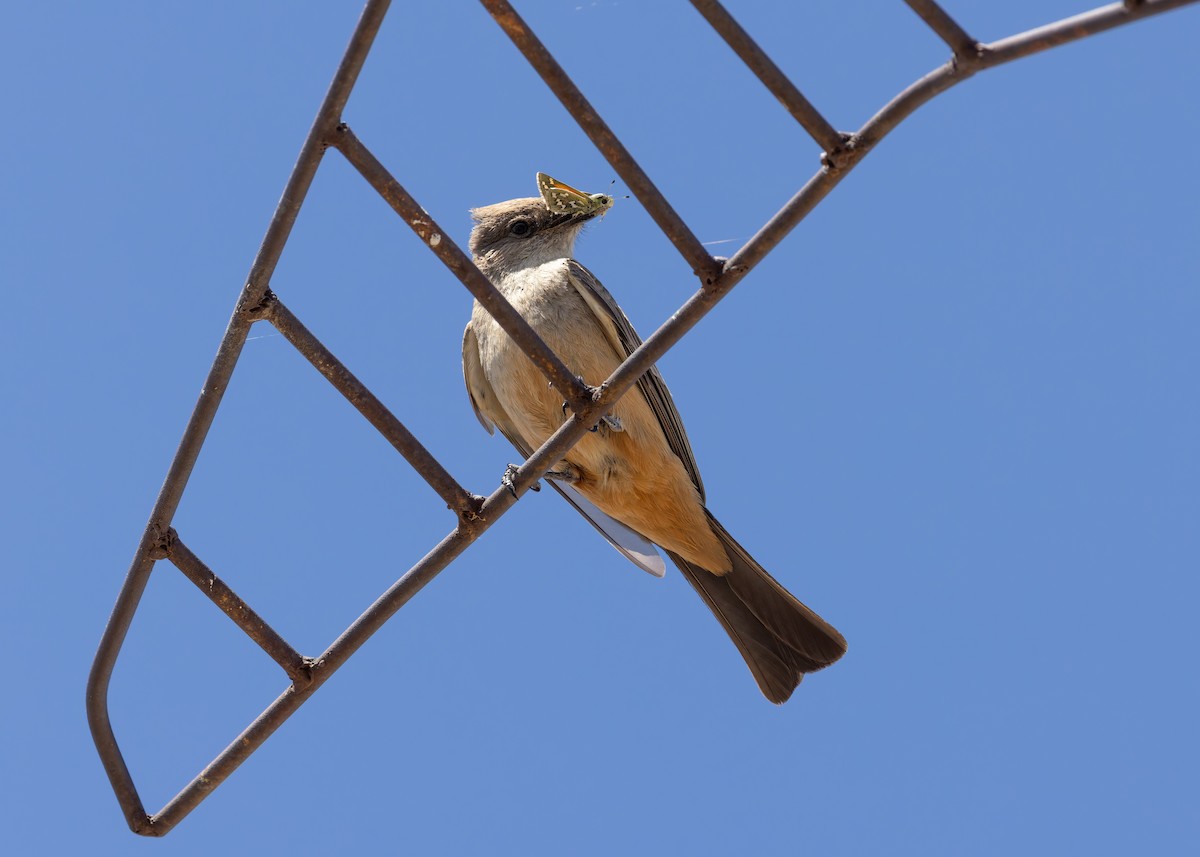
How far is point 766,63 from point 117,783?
283 centimetres

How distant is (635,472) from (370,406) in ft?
7.39

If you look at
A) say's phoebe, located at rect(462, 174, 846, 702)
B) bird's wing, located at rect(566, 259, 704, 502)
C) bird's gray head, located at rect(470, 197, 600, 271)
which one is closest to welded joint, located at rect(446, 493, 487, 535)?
say's phoebe, located at rect(462, 174, 846, 702)

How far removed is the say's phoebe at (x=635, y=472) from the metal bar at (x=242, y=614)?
195cm

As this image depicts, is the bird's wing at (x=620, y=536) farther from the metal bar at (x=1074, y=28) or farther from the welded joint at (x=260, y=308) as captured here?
the metal bar at (x=1074, y=28)

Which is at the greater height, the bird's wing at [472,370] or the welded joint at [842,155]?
the bird's wing at [472,370]

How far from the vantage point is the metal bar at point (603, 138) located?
309cm

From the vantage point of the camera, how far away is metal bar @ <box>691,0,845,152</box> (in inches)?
115

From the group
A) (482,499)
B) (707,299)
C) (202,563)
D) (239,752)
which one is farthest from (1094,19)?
(239,752)

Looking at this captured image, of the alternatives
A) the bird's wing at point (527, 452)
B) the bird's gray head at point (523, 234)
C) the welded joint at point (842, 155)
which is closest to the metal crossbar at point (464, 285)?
the welded joint at point (842, 155)

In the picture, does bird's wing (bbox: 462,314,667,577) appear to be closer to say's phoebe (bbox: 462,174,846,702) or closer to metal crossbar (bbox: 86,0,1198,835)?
say's phoebe (bbox: 462,174,846,702)

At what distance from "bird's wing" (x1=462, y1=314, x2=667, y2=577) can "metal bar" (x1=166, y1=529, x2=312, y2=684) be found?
2.10 meters

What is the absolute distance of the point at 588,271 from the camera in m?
6.16

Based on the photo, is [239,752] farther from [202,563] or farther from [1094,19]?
[1094,19]

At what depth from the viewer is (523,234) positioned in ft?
22.2
